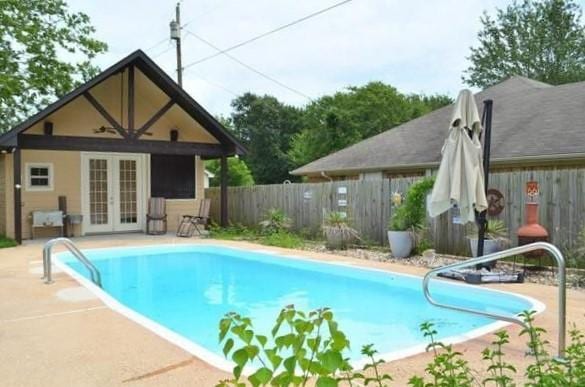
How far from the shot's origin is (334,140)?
1088 inches

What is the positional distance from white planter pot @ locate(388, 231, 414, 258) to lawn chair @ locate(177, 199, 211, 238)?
6660mm

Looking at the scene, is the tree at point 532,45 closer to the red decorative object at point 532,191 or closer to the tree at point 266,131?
the tree at point 266,131

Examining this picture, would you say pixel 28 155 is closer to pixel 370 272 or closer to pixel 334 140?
pixel 370 272

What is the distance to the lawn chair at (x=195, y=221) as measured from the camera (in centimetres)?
1438

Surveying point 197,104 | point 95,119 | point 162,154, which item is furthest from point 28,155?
point 197,104

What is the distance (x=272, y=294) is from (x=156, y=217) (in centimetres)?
758

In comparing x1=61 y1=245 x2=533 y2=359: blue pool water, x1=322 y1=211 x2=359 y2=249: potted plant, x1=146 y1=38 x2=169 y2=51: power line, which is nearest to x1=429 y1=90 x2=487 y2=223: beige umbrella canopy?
x1=61 y1=245 x2=533 y2=359: blue pool water

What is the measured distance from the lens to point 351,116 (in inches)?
1121

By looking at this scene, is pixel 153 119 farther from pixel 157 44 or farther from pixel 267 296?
pixel 157 44

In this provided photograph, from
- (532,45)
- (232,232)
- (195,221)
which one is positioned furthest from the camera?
(532,45)

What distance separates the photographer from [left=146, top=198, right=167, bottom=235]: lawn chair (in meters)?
14.6

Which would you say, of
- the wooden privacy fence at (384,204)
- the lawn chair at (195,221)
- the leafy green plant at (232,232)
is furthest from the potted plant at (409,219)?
the lawn chair at (195,221)

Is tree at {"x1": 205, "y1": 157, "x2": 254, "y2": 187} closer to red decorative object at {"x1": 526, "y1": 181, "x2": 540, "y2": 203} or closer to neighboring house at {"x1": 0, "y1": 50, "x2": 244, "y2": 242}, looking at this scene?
neighboring house at {"x1": 0, "y1": 50, "x2": 244, "y2": 242}

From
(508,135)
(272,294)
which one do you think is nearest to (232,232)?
(272,294)
